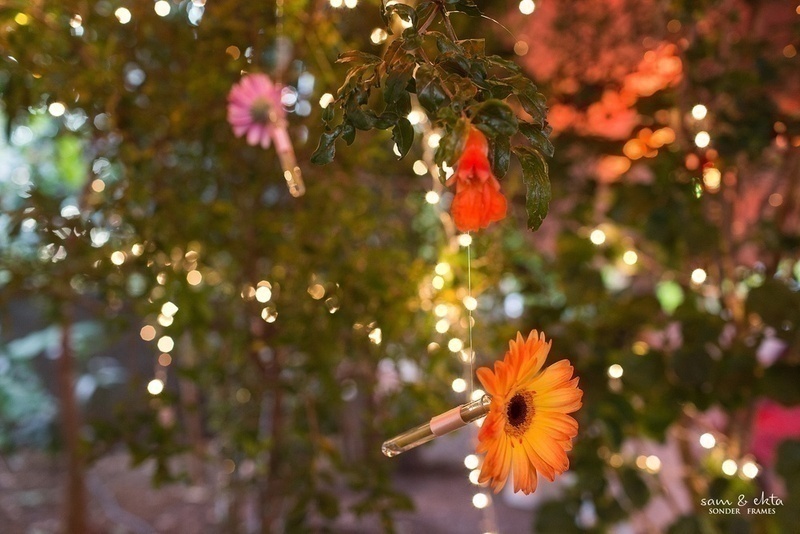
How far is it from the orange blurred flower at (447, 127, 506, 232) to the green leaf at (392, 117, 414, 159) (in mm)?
110

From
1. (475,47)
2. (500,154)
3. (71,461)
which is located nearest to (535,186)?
(500,154)

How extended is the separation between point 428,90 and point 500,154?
0.07 meters

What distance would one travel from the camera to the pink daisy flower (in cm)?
108

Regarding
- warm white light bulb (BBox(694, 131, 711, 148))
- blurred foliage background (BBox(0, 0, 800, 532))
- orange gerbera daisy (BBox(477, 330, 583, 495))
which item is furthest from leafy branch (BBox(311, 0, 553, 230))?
warm white light bulb (BBox(694, 131, 711, 148))

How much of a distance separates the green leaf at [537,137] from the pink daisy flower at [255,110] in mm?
603

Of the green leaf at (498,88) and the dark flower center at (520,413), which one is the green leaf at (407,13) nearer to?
the green leaf at (498,88)

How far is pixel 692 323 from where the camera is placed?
147cm

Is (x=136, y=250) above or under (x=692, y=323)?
above

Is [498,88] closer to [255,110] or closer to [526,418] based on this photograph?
[526,418]

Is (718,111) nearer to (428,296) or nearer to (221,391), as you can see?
(428,296)

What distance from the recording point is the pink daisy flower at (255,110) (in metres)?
1.08

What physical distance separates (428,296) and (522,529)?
5.75 ft

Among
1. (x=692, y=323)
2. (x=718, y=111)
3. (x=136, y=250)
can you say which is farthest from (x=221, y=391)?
(x=718, y=111)

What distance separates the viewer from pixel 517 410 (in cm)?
52
